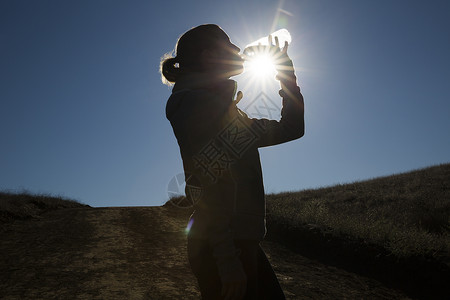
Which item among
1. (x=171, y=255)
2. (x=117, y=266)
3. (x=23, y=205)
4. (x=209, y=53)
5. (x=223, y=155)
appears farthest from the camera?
(x=23, y=205)

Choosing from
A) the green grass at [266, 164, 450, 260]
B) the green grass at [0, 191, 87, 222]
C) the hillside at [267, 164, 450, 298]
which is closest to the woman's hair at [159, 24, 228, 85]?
the hillside at [267, 164, 450, 298]

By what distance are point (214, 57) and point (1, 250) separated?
6.41 m

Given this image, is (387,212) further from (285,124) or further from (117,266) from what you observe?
(285,124)

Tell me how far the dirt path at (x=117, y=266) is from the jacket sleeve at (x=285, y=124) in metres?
3.48

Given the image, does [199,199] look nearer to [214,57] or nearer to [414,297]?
[214,57]

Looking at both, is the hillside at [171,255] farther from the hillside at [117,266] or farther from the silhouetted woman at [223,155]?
the silhouetted woman at [223,155]

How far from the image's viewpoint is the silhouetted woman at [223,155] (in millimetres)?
1526

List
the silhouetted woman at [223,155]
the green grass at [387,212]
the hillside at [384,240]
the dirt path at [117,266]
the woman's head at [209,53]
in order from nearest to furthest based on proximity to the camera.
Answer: the silhouetted woman at [223,155] → the woman's head at [209,53] → the dirt path at [117,266] → the hillside at [384,240] → the green grass at [387,212]

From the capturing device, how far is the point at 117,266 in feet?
18.3

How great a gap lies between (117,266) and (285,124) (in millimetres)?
4711

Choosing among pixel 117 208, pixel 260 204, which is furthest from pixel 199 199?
pixel 117 208

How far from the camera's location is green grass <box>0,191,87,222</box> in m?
8.92

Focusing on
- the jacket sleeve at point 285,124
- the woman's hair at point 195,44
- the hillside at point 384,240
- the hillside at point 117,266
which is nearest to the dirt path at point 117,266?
the hillside at point 117,266

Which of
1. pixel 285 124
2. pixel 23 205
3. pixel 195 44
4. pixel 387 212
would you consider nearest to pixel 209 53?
pixel 195 44
